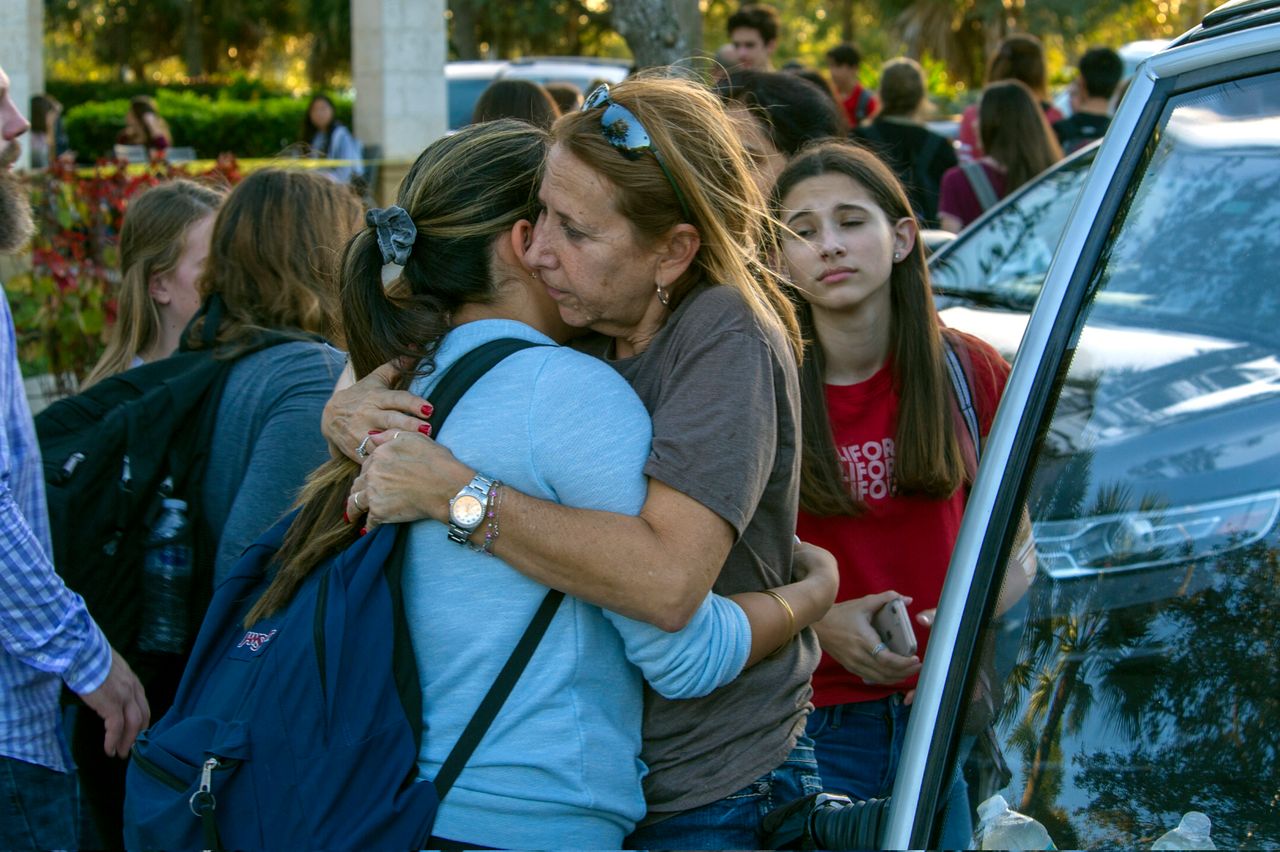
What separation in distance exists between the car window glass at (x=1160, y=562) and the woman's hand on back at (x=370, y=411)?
2.79 feet

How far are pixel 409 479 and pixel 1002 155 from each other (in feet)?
18.7

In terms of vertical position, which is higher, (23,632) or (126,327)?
(126,327)

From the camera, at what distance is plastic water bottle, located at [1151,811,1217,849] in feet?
5.02

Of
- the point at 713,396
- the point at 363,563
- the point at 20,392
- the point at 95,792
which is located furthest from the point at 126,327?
the point at 713,396

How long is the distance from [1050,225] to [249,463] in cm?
367

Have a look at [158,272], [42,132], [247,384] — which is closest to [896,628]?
[247,384]

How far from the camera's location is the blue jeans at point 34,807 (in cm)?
268

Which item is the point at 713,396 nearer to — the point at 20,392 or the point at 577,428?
the point at 577,428

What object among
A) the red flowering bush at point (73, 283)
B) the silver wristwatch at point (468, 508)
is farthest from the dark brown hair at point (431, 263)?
the red flowering bush at point (73, 283)

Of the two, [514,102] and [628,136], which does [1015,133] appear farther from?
[628,136]

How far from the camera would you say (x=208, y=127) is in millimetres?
23562

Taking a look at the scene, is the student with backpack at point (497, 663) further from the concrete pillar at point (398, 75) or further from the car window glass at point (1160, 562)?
the concrete pillar at point (398, 75)

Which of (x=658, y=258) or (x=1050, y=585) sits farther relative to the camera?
(x=658, y=258)

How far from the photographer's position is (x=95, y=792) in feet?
10.8
